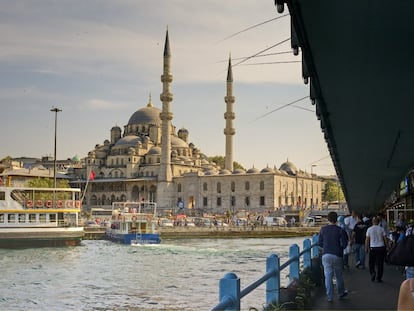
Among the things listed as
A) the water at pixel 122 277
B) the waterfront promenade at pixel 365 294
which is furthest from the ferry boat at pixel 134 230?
the waterfront promenade at pixel 365 294

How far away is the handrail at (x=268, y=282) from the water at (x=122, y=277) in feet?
19.1

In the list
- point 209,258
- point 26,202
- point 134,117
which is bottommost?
point 209,258

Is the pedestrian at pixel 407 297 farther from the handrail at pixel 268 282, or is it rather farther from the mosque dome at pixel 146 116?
the mosque dome at pixel 146 116

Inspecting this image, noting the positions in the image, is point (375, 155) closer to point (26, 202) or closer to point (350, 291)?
point (350, 291)

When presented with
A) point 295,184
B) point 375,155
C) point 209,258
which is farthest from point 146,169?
point 375,155

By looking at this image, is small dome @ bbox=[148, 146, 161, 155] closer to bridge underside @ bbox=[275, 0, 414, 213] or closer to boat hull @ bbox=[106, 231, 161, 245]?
boat hull @ bbox=[106, 231, 161, 245]

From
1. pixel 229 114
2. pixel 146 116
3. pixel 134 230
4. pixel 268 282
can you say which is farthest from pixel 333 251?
pixel 146 116

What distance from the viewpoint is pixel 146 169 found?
97875mm

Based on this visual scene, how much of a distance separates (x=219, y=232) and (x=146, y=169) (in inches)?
1708

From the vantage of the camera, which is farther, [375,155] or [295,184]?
[295,184]

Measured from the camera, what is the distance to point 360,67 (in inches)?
245

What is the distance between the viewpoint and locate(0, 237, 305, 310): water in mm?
17562

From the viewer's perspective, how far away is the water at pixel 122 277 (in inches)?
691

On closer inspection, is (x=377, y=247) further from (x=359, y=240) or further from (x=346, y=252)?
(x=346, y=252)
